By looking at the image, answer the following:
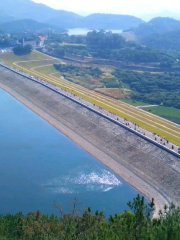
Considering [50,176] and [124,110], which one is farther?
[124,110]

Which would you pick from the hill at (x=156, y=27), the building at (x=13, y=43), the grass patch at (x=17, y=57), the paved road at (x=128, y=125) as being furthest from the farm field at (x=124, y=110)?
the hill at (x=156, y=27)

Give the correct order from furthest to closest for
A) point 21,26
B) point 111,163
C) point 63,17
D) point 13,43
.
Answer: point 63,17 → point 21,26 → point 13,43 → point 111,163

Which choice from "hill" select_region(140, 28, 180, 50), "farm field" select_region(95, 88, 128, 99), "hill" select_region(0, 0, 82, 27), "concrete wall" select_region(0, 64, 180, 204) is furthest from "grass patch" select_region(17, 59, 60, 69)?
"hill" select_region(0, 0, 82, 27)

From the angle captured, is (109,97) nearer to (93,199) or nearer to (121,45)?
(93,199)

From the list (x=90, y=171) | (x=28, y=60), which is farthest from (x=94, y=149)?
(x=28, y=60)

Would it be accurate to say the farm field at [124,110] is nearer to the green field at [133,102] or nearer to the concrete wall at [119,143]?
the green field at [133,102]

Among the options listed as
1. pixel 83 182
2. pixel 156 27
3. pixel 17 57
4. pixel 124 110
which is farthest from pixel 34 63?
pixel 156 27

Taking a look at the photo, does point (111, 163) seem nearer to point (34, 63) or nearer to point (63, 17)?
point (34, 63)

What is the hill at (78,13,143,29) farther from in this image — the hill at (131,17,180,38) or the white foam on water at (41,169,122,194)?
the white foam on water at (41,169,122,194)
